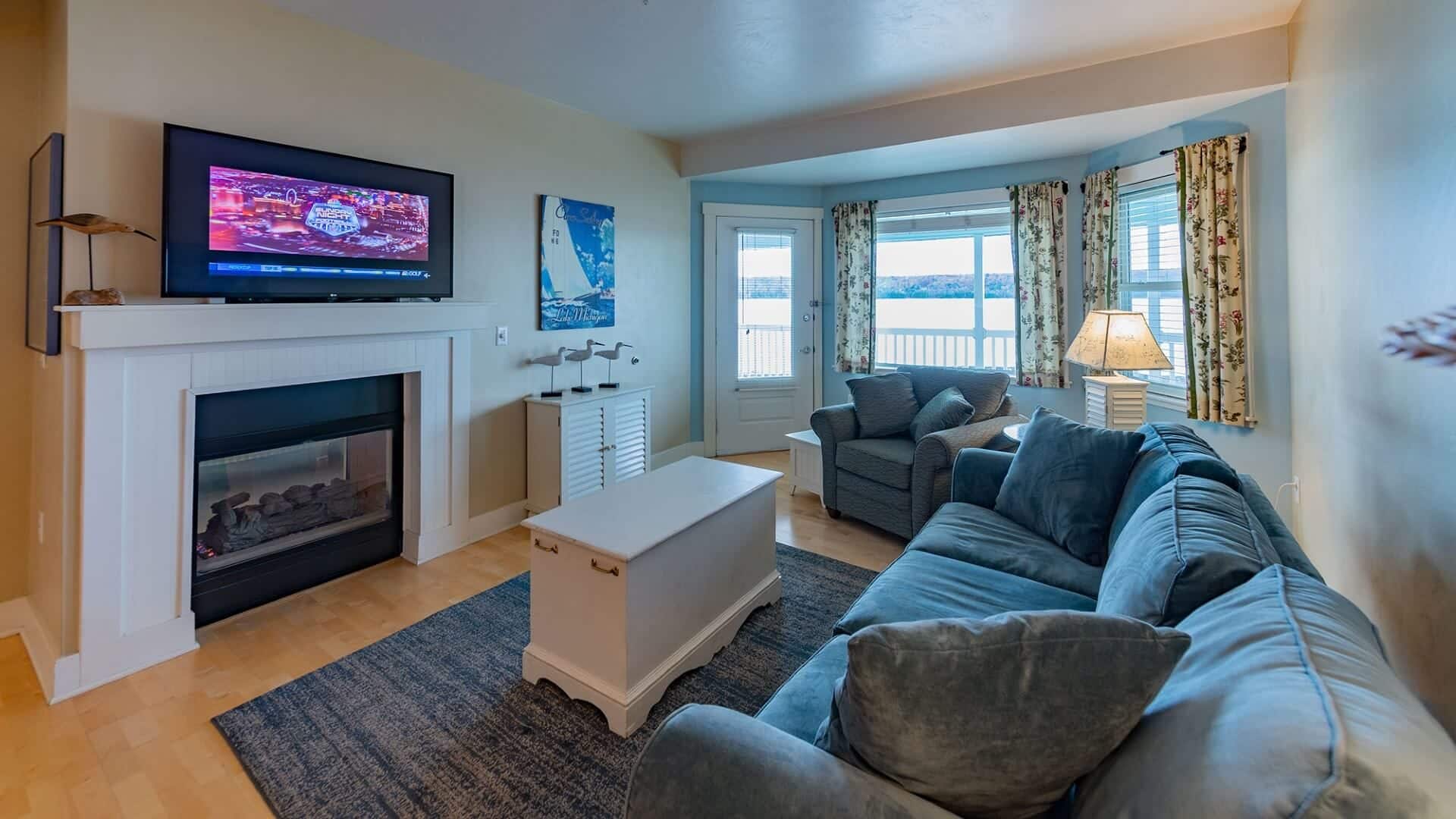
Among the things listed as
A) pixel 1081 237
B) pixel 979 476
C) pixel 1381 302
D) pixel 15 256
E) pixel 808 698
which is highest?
pixel 1081 237

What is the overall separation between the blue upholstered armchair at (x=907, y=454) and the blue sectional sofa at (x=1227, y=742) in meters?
1.68

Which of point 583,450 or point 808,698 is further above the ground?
point 583,450

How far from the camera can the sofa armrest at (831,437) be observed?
3.83 meters

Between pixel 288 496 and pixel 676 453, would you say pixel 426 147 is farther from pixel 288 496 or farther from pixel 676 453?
pixel 676 453

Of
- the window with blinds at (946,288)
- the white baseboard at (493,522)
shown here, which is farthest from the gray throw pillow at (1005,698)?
the window with blinds at (946,288)

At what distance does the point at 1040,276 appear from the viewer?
14.9ft

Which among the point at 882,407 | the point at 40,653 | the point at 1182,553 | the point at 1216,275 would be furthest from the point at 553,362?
the point at 1216,275

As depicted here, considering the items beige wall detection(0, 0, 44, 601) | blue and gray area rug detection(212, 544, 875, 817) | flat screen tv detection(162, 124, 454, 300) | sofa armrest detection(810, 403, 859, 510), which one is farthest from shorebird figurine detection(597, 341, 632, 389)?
beige wall detection(0, 0, 44, 601)

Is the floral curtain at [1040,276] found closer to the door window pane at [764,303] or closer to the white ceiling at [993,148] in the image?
the white ceiling at [993,148]

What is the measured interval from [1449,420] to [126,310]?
3678 mm

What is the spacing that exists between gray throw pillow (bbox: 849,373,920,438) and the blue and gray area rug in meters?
1.52

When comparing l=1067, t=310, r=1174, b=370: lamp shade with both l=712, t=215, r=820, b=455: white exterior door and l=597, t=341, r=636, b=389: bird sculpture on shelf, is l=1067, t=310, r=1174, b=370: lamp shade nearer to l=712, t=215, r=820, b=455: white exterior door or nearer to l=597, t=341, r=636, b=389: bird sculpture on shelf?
l=712, t=215, r=820, b=455: white exterior door

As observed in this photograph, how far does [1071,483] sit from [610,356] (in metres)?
2.73

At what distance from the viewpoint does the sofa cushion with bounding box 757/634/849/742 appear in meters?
1.29
